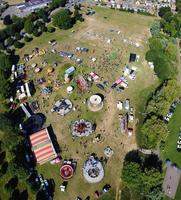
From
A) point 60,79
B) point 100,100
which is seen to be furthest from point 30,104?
point 100,100

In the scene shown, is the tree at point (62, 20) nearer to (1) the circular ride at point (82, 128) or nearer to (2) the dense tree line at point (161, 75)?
(2) the dense tree line at point (161, 75)

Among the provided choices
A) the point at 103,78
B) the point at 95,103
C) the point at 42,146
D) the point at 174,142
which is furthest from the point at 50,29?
the point at 174,142

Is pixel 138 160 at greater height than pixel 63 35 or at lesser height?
lesser

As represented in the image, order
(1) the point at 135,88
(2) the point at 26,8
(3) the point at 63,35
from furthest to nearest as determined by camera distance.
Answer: (2) the point at 26,8 → (3) the point at 63,35 → (1) the point at 135,88

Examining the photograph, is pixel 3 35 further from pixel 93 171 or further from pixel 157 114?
pixel 93 171

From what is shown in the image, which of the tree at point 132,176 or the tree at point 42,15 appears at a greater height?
the tree at point 42,15

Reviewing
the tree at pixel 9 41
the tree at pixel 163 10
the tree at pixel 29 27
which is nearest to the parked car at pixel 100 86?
the tree at pixel 29 27

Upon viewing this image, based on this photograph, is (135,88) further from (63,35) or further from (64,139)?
(63,35)
